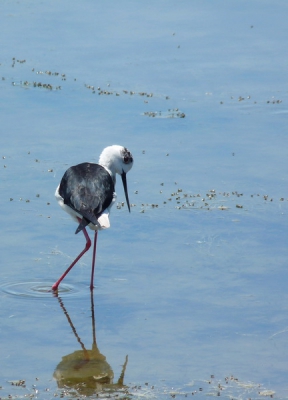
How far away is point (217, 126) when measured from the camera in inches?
484

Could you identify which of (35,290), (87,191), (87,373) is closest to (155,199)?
(87,191)

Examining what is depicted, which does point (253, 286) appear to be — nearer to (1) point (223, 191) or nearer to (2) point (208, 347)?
(2) point (208, 347)

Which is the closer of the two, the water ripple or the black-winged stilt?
the water ripple

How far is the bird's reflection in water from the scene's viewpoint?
622 cm

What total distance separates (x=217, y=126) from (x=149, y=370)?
20.5 ft

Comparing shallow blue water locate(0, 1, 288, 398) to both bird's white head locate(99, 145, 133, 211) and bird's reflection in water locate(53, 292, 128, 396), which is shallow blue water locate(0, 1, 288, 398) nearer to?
bird's reflection in water locate(53, 292, 128, 396)

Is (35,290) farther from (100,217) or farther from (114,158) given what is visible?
(114,158)

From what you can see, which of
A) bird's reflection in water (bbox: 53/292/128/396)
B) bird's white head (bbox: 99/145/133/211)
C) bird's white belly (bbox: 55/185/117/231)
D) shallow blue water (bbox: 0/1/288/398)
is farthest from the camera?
bird's white head (bbox: 99/145/133/211)

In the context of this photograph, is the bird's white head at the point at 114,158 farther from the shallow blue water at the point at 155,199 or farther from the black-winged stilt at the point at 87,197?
the shallow blue water at the point at 155,199

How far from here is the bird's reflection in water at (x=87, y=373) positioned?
6.22 m

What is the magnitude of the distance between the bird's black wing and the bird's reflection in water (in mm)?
1354

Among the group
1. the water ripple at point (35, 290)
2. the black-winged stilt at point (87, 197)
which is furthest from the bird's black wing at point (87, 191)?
the water ripple at point (35, 290)

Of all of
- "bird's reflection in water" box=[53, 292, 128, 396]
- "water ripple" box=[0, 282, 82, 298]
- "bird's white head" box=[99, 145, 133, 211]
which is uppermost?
"bird's white head" box=[99, 145, 133, 211]

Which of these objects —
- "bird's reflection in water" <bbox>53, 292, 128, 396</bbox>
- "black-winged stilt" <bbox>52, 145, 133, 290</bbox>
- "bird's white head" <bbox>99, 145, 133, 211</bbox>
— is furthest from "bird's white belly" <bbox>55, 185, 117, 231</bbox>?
"bird's reflection in water" <bbox>53, 292, 128, 396</bbox>
